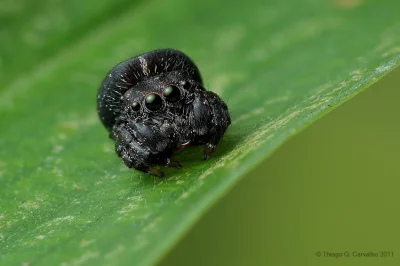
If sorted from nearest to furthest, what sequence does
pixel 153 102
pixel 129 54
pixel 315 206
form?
pixel 153 102, pixel 315 206, pixel 129 54

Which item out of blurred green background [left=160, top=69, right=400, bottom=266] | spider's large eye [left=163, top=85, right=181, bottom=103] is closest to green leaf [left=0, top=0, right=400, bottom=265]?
spider's large eye [left=163, top=85, right=181, bottom=103]

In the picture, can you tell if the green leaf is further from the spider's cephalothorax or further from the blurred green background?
the blurred green background

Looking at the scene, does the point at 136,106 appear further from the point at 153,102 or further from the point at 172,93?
the point at 172,93

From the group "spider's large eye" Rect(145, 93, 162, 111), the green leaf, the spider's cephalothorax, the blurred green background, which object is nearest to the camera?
the green leaf

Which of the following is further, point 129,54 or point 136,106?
point 129,54

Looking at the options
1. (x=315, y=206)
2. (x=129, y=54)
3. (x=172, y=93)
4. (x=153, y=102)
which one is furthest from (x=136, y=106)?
(x=129, y=54)

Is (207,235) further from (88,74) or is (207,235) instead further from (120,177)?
(88,74)
